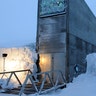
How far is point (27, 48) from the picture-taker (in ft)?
48.0

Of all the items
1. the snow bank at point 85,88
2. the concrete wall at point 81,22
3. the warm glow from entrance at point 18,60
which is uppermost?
the concrete wall at point 81,22

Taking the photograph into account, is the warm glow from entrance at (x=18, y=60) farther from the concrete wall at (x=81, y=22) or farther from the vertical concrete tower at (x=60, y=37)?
the concrete wall at (x=81, y=22)

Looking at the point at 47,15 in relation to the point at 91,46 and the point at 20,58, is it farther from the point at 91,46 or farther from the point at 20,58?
the point at 91,46

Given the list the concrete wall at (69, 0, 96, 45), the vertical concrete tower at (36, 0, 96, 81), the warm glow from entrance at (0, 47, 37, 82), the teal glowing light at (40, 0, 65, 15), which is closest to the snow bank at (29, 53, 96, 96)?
the vertical concrete tower at (36, 0, 96, 81)

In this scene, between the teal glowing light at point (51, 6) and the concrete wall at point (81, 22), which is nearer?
the teal glowing light at point (51, 6)

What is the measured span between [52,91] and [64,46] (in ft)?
11.9

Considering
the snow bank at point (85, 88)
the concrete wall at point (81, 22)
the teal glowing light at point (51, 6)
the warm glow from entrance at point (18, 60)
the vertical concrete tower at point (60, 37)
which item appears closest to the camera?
the snow bank at point (85, 88)

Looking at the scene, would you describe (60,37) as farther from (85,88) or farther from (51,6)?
(85,88)

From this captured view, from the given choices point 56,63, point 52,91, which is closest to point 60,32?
point 56,63

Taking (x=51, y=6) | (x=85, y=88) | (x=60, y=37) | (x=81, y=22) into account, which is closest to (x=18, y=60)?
(x=60, y=37)

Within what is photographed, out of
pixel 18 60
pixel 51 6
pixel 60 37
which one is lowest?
pixel 18 60

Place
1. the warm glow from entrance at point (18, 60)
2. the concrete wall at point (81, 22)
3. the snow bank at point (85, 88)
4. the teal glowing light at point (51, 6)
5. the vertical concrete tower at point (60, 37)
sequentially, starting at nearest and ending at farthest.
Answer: the snow bank at point (85, 88) < the vertical concrete tower at point (60, 37) < the warm glow from entrance at point (18, 60) < the teal glowing light at point (51, 6) < the concrete wall at point (81, 22)

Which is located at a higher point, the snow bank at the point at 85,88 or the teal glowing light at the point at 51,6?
the teal glowing light at the point at 51,6

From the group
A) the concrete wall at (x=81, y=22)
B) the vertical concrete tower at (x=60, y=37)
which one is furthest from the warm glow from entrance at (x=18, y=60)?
the concrete wall at (x=81, y=22)
